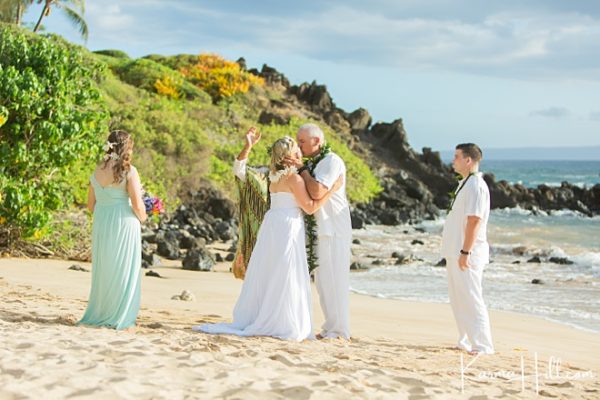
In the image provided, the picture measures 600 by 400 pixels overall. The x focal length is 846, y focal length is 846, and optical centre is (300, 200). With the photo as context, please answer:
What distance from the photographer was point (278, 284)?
832cm

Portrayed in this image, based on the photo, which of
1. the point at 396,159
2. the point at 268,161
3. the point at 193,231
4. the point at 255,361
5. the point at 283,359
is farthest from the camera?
the point at 396,159

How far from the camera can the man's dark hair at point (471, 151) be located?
8.38m

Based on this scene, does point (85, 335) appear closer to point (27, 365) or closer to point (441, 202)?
point (27, 365)

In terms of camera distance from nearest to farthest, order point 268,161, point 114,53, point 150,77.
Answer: point 268,161
point 150,77
point 114,53

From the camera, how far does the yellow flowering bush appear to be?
47.9 m

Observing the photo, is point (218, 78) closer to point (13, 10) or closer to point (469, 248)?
point (13, 10)

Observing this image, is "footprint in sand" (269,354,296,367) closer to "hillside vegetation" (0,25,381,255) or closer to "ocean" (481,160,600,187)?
"hillside vegetation" (0,25,381,255)

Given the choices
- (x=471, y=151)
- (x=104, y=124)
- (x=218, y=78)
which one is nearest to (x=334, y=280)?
(x=471, y=151)

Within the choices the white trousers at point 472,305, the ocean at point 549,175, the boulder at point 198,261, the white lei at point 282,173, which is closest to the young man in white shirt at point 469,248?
the white trousers at point 472,305

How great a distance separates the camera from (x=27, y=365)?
6.36m

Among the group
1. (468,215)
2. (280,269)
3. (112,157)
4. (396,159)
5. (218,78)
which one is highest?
(218,78)

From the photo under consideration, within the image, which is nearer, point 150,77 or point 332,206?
point 332,206

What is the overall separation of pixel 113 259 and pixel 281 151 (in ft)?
6.80

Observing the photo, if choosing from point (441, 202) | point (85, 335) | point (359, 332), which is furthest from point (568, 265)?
point (441, 202)
